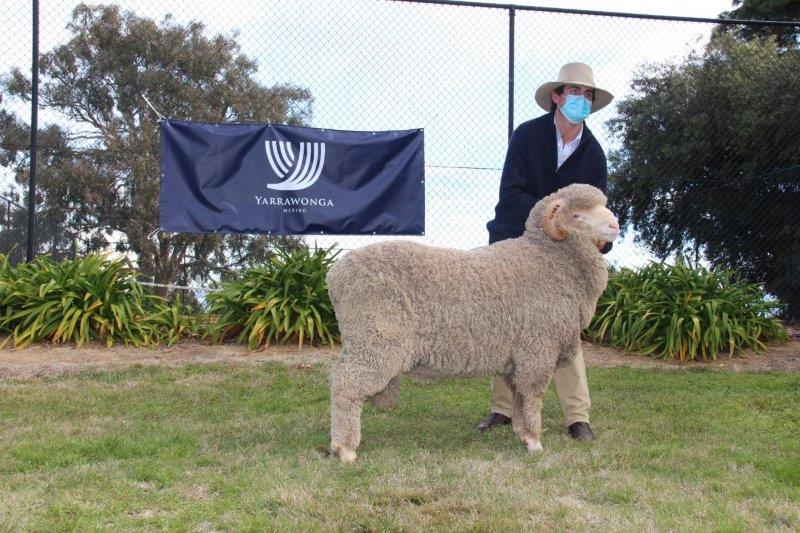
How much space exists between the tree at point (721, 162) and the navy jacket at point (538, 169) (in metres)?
4.31

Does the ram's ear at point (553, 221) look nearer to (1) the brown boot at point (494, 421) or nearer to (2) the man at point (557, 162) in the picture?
(2) the man at point (557, 162)

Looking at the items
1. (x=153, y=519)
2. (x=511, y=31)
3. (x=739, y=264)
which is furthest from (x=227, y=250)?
(x=153, y=519)

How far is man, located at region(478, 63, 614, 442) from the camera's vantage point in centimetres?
434

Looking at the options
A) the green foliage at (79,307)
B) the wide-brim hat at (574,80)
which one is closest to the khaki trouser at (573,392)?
the wide-brim hat at (574,80)

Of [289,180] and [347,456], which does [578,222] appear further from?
[289,180]

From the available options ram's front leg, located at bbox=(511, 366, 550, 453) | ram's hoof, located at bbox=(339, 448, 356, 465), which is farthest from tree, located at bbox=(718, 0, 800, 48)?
ram's hoof, located at bbox=(339, 448, 356, 465)

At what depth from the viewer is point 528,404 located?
3.77 metres

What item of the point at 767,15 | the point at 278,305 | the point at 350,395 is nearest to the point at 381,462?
the point at 350,395

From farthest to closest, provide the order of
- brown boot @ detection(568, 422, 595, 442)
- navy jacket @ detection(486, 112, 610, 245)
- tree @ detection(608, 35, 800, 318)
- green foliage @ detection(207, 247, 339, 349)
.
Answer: tree @ detection(608, 35, 800, 318) → green foliage @ detection(207, 247, 339, 349) → navy jacket @ detection(486, 112, 610, 245) → brown boot @ detection(568, 422, 595, 442)

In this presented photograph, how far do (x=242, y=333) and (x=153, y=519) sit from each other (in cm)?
429

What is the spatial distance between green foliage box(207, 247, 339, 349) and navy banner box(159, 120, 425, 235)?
386 millimetres

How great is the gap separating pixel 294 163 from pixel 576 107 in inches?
138

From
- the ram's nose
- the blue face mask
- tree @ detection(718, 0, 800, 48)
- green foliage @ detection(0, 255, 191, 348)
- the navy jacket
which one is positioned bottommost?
green foliage @ detection(0, 255, 191, 348)

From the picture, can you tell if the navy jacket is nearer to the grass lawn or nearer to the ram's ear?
the ram's ear
